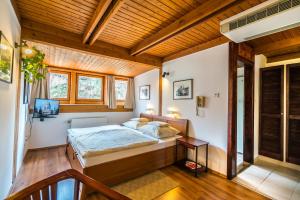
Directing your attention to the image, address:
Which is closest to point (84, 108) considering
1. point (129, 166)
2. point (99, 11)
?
point (129, 166)

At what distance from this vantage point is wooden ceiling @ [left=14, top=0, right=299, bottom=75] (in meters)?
1.94

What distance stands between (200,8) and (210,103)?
1753mm

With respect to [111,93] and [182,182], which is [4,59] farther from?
[111,93]

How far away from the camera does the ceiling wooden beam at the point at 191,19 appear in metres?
1.81

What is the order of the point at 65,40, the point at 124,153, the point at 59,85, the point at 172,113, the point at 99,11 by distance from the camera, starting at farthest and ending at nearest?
the point at 59,85 → the point at 172,113 → the point at 65,40 → the point at 124,153 → the point at 99,11

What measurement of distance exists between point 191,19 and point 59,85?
4.21 m

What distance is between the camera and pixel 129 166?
8.38 ft

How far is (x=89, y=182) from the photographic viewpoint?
2.96 feet

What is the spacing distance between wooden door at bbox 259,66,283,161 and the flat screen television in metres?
5.29

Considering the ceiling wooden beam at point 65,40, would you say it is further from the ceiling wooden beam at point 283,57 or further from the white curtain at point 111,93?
the ceiling wooden beam at point 283,57

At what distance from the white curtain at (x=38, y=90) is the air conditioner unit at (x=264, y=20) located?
446 centimetres

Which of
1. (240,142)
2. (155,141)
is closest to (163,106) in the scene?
(155,141)

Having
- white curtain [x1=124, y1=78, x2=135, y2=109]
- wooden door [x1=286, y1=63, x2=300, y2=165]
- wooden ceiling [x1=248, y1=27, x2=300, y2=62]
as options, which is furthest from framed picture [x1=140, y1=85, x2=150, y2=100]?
wooden door [x1=286, y1=63, x2=300, y2=165]

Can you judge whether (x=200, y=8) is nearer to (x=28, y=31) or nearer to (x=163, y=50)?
(x=163, y=50)
